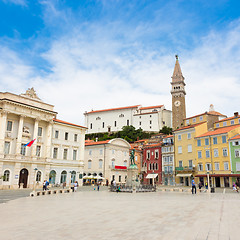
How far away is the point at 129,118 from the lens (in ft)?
425

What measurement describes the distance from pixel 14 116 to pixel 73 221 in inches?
1326

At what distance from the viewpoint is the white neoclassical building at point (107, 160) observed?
58719mm

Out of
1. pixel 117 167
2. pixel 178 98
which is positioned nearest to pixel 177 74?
pixel 178 98

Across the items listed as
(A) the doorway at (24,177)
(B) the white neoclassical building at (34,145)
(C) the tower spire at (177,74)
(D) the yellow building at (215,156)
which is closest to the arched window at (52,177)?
(B) the white neoclassical building at (34,145)

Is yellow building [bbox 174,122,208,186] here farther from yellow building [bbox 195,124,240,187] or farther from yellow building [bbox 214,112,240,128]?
yellow building [bbox 214,112,240,128]

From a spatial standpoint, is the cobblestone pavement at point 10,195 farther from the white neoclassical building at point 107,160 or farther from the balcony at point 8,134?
the white neoclassical building at point 107,160

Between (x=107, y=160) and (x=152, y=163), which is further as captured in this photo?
(x=152, y=163)

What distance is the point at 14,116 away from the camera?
1596 inches

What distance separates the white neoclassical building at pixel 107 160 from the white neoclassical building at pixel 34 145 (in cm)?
1008

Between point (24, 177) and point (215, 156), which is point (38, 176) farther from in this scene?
point (215, 156)

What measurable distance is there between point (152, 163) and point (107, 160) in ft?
39.8

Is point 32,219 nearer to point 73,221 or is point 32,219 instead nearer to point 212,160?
point 73,221

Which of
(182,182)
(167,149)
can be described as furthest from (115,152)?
(182,182)

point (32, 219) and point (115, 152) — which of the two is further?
point (115, 152)
